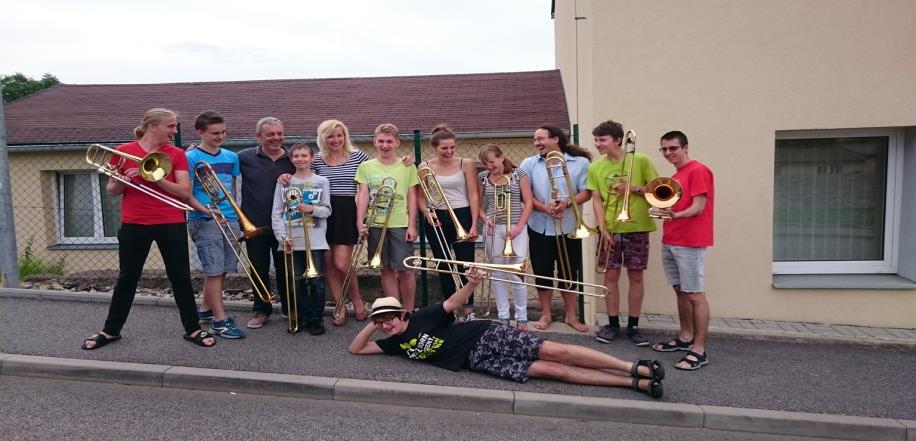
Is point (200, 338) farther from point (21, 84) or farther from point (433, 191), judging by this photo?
point (21, 84)

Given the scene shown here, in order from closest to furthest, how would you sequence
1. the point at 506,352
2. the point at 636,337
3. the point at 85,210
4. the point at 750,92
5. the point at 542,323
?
the point at 506,352
the point at 636,337
the point at 542,323
the point at 750,92
the point at 85,210

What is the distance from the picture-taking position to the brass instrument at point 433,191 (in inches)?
208

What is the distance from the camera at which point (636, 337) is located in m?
5.41

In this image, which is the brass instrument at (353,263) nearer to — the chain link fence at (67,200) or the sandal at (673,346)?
the sandal at (673,346)

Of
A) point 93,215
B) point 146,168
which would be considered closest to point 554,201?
point 146,168

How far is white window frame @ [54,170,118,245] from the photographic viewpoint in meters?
10.1

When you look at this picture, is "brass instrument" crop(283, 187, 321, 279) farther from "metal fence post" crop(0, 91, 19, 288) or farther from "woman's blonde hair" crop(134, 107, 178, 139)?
"metal fence post" crop(0, 91, 19, 288)

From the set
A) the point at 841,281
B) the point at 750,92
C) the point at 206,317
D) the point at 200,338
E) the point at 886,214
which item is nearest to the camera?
the point at 200,338

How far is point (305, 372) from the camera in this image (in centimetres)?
457

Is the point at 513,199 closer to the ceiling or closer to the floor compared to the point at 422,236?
closer to the ceiling

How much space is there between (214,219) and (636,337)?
149 inches

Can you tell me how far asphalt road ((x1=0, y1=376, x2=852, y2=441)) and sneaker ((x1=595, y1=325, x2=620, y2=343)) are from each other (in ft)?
4.69

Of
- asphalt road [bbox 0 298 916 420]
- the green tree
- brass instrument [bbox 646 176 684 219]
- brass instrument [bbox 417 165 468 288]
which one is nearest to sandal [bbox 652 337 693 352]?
asphalt road [bbox 0 298 916 420]

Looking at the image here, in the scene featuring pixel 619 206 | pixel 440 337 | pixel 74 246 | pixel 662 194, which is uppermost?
pixel 662 194
